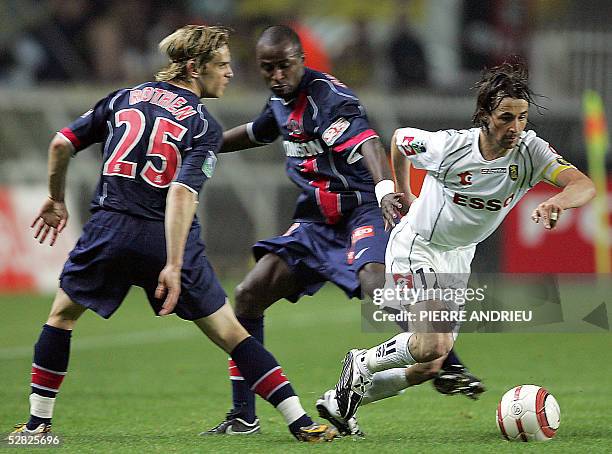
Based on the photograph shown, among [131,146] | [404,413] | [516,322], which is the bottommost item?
[404,413]

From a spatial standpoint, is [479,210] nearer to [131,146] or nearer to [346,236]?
[346,236]

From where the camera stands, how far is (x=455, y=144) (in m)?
5.76

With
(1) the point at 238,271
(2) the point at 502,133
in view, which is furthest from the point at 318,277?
(1) the point at 238,271

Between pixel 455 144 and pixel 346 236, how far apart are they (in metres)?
0.95

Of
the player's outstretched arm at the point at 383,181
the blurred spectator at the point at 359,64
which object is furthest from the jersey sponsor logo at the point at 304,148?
the blurred spectator at the point at 359,64

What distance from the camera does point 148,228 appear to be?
5.36 m

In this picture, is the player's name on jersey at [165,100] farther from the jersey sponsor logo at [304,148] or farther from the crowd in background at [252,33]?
the crowd in background at [252,33]

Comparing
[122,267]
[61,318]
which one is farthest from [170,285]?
[61,318]

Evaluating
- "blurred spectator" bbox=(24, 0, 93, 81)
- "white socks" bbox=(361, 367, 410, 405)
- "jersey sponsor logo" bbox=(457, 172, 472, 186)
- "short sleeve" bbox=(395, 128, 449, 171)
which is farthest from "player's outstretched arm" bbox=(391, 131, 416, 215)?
"blurred spectator" bbox=(24, 0, 93, 81)

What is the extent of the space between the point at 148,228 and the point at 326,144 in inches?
53.3

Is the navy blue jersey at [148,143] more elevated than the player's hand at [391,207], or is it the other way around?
the navy blue jersey at [148,143]

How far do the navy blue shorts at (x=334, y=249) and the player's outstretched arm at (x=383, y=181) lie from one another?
0.36 metres

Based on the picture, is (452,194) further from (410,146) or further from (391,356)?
(391,356)

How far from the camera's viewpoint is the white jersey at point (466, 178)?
5656 mm
